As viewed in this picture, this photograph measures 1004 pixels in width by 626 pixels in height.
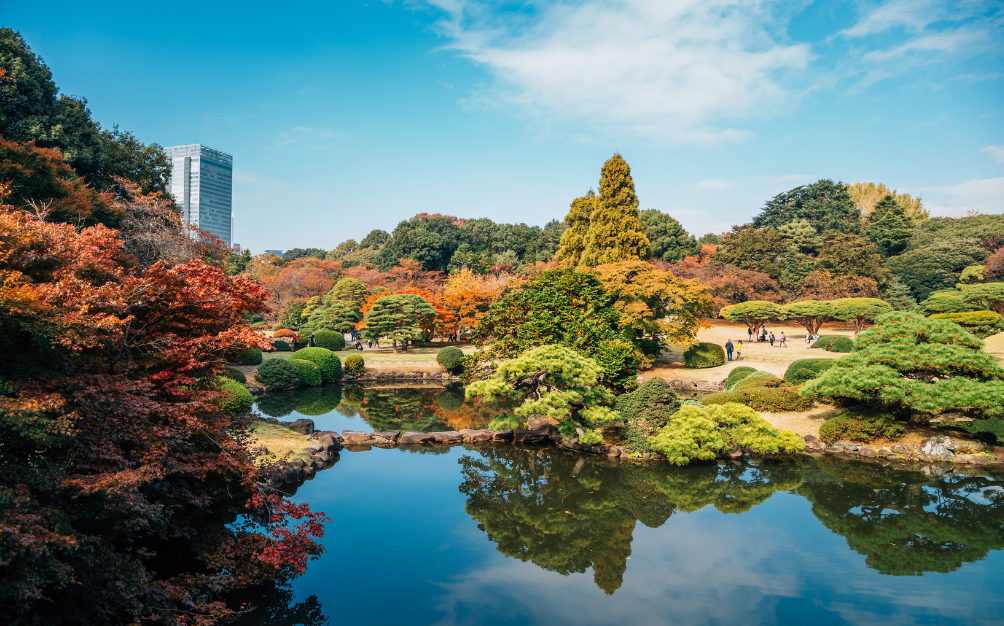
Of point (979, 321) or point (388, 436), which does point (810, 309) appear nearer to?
point (979, 321)

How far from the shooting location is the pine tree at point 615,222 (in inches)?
944

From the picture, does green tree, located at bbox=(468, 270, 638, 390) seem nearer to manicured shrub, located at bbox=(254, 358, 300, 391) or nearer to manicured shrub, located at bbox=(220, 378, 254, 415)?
manicured shrub, located at bbox=(220, 378, 254, 415)

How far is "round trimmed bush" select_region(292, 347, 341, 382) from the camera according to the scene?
1972 centimetres

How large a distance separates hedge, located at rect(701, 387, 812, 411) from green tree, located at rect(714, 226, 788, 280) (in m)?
27.8

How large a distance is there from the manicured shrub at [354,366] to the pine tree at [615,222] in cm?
1158

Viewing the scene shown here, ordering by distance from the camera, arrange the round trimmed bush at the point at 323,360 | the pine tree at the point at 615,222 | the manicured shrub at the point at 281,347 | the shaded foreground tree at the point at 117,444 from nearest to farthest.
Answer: the shaded foreground tree at the point at 117,444 < the round trimmed bush at the point at 323,360 < the pine tree at the point at 615,222 < the manicured shrub at the point at 281,347

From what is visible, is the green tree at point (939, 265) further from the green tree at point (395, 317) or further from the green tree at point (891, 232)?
the green tree at point (395, 317)

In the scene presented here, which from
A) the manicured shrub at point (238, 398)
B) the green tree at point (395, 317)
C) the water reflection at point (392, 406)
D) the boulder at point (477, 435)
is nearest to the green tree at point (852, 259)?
the green tree at point (395, 317)

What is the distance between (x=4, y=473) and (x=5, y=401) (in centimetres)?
51

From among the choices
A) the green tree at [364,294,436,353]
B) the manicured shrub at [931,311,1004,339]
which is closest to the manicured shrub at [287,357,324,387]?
the green tree at [364,294,436,353]

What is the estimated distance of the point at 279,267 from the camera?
47.8 metres

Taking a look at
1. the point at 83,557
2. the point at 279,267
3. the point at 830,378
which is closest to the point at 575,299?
the point at 830,378

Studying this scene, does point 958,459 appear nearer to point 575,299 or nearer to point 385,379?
point 575,299

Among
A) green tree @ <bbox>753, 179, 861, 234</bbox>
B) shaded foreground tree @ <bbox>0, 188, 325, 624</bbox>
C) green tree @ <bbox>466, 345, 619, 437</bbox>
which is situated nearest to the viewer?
shaded foreground tree @ <bbox>0, 188, 325, 624</bbox>
